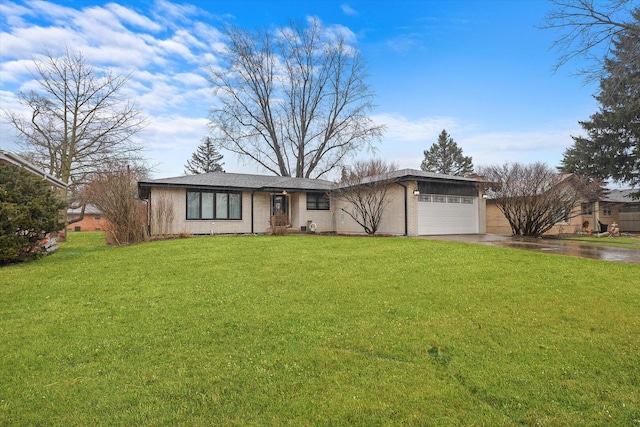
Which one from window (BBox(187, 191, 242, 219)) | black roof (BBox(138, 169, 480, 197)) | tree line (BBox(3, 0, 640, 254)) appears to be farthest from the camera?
tree line (BBox(3, 0, 640, 254))

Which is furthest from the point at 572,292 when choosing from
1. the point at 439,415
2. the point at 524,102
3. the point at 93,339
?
the point at 524,102

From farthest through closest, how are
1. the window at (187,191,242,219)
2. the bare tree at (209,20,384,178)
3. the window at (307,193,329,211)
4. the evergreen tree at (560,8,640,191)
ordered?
the bare tree at (209,20,384,178) < the evergreen tree at (560,8,640,191) < the window at (307,193,329,211) < the window at (187,191,242,219)

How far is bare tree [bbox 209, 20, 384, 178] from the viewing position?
31.5m

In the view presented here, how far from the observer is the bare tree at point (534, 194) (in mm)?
15984

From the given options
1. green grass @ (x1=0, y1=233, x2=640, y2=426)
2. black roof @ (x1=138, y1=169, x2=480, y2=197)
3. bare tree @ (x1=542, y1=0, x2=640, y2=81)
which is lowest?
green grass @ (x1=0, y1=233, x2=640, y2=426)

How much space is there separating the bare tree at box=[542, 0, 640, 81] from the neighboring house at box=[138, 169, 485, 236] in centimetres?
758

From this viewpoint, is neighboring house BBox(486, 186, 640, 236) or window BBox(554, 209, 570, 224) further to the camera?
neighboring house BBox(486, 186, 640, 236)

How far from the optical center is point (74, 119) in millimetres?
20172

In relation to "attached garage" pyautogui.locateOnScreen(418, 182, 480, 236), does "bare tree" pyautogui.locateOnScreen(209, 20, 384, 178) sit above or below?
above

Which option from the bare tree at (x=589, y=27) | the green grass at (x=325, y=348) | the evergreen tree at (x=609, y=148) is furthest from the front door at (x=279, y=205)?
the evergreen tree at (x=609, y=148)

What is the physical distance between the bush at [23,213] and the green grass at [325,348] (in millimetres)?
3201

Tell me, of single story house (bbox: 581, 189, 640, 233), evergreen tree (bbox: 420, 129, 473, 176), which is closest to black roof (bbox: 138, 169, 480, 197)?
single story house (bbox: 581, 189, 640, 233)

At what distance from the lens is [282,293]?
18.8 feet

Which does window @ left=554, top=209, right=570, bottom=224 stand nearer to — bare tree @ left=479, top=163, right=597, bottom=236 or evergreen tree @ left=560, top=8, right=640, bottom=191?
bare tree @ left=479, top=163, right=597, bottom=236
